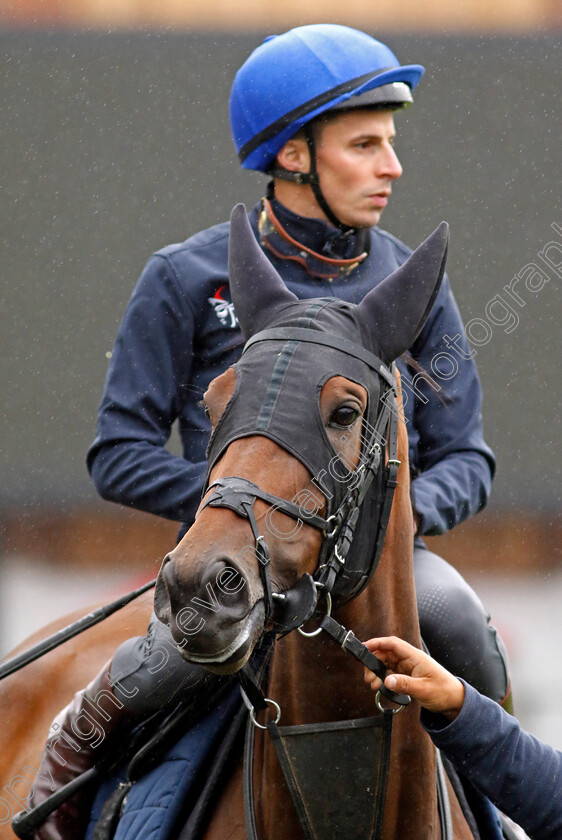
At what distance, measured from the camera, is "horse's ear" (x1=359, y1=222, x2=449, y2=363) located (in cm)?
241

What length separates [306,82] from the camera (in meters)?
3.34

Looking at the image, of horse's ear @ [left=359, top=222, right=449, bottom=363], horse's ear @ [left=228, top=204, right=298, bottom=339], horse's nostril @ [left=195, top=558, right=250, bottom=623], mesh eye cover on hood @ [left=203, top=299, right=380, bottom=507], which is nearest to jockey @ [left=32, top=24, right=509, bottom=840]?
horse's ear @ [left=228, top=204, right=298, bottom=339]

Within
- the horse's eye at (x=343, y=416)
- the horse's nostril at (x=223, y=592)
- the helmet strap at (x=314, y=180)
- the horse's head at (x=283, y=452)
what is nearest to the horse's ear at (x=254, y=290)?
the horse's head at (x=283, y=452)

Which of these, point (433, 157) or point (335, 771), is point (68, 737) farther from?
point (433, 157)

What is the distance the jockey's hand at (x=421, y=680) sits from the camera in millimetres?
2133

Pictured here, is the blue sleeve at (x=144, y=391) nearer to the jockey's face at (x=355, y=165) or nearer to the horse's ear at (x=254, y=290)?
the jockey's face at (x=355, y=165)

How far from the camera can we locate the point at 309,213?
3449 millimetres

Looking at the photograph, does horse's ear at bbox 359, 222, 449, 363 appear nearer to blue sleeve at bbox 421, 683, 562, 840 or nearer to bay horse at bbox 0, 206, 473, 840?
bay horse at bbox 0, 206, 473, 840

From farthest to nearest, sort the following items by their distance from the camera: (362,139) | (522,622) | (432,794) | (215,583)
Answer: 1. (522,622)
2. (362,139)
3. (432,794)
4. (215,583)

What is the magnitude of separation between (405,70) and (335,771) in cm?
221

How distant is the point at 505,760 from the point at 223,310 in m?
1.68

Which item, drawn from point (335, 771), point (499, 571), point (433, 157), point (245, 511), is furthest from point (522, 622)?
point (245, 511)

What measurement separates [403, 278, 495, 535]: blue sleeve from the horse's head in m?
0.79

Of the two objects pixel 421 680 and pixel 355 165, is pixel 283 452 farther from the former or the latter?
pixel 355 165
